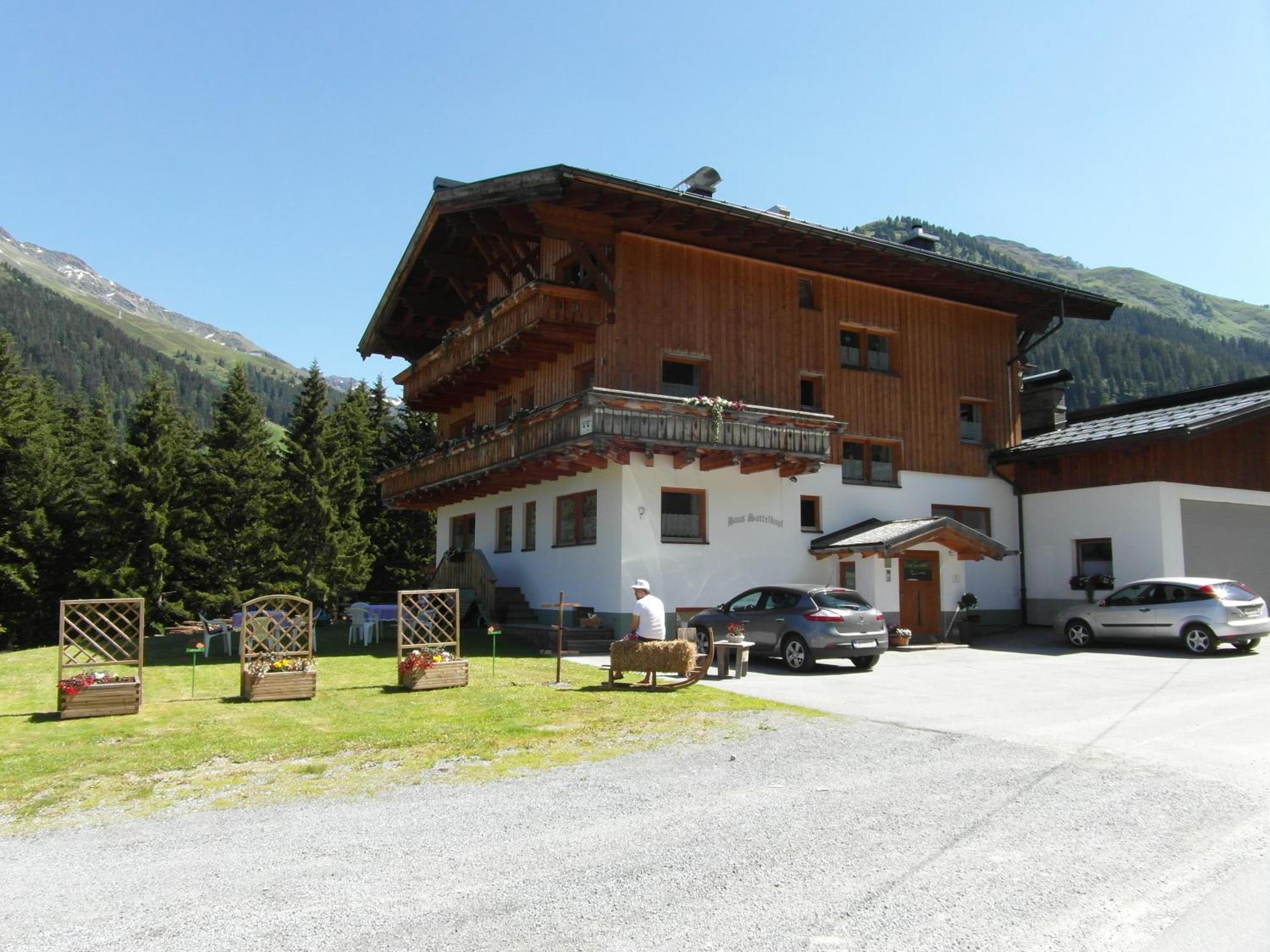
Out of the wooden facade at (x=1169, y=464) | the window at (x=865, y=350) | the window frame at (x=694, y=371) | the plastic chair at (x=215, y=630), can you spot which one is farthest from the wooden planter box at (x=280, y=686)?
the wooden facade at (x=1169, y=464)

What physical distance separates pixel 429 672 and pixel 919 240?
2175 cm

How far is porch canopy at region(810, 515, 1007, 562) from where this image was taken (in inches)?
868

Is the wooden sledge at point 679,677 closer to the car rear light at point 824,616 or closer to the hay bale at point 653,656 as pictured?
the hay bale at point 653,656

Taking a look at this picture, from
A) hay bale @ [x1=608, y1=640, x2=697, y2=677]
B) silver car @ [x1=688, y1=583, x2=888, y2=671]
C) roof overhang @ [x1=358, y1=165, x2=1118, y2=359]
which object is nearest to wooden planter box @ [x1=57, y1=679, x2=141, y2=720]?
hay bale @ [x1=608, y1=640, x2=697, y2=677]

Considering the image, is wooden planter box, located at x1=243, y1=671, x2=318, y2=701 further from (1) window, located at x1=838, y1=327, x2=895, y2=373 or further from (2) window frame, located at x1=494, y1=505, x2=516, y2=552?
(1) window, located at x1=838, y1=327, x2=895, y2=373

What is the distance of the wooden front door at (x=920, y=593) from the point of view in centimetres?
2408

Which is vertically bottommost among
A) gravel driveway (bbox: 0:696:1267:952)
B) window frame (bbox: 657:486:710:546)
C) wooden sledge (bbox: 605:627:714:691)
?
gravel driveway (bbox: 0:696:1267:952)

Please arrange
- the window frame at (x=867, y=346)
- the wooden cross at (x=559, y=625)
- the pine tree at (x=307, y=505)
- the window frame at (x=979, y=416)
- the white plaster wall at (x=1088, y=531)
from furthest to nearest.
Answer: the pine tree at (x=307, y=505) → the window frame at (x=979, y=416) → the window frame at (x=867, y=346) → the white plaster wall at (x=1088, y=531) → the wooden cross at (x=559, y=625)

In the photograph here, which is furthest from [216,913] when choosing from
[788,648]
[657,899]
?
[788,648]

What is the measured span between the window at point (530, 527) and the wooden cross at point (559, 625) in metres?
2.05

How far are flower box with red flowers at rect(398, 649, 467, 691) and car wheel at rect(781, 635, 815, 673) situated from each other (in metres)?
6.02

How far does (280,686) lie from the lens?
44.1ft

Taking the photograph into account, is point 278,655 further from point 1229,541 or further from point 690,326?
point 1229,541

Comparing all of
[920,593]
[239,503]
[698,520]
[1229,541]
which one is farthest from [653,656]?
[239,503]
